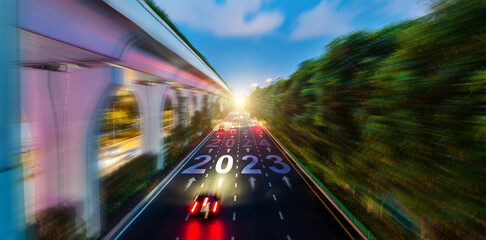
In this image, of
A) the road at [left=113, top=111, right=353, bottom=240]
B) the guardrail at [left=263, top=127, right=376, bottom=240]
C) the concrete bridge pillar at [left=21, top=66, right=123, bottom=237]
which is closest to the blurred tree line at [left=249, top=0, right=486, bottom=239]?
the guardrail at [left=263, top=127, right=376, bottom=240]

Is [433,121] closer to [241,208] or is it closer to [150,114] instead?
[241,208]

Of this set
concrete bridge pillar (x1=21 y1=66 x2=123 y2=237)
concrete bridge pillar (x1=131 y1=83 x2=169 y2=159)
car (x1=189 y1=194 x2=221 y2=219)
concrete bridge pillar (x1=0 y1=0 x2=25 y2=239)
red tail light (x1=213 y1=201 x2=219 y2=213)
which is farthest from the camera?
concrete bridge pillar (x1=131 y1=83 x2=169 y2=159)

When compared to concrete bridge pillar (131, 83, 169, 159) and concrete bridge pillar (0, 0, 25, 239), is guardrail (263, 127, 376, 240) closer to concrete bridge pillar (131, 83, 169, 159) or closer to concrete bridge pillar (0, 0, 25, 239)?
concrete bridge pillar (0, 0, 25, 239)

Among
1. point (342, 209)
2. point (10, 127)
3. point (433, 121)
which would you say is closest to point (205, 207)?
point (342, 209)

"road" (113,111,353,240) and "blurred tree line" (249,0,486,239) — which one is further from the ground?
"blurred tree line" (249,0,486,239)

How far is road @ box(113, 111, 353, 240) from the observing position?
8.25 m

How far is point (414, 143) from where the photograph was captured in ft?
15.8

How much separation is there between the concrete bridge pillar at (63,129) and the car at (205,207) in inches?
168

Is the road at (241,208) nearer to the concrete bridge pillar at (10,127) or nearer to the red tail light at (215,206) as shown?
the red tail light at (215,206)

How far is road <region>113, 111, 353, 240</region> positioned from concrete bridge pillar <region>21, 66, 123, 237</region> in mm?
2761

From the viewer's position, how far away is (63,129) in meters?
7.24

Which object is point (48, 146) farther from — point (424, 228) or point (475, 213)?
point (424, 228)

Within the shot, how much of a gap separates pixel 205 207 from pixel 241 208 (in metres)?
1.89

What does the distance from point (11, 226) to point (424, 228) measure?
10.2 m
